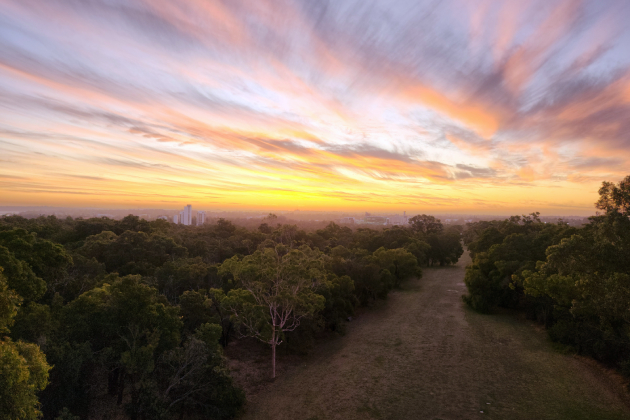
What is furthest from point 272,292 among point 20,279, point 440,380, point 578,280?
point 578,280

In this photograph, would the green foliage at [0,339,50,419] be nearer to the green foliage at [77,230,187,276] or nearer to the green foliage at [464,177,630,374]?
the green foliage at [464,177,630,374]

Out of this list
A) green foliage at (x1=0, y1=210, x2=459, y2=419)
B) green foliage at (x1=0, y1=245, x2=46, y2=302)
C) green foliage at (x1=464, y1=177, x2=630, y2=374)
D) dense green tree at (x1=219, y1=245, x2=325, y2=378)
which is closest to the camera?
green foliage at (x1=464, y1=177, x2=630, y2=374)

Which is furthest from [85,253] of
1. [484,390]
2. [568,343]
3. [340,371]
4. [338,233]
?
[338,233]

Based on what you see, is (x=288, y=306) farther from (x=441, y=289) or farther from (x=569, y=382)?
(x=441, y=289)

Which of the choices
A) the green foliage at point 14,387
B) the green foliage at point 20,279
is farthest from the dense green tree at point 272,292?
the green foliage at point 14,387

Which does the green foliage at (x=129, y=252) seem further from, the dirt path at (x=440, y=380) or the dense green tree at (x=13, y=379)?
the dense green tree at (x=13, y=379)

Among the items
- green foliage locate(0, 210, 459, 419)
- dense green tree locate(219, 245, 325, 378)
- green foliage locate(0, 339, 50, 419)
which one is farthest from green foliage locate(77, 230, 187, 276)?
green foliage locate(0, 339, 50, 419)

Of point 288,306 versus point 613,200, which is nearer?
point 613,200

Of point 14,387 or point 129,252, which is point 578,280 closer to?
point 14,387
